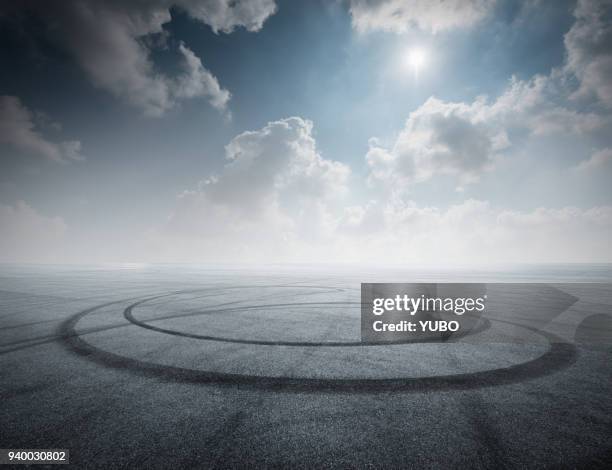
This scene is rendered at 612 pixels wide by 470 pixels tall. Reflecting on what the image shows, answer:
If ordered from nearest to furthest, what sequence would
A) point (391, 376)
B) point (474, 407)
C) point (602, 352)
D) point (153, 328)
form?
1. point (474, 407)
2. point (391, 376)
3. point (602, 352)
4. point (153, 328)

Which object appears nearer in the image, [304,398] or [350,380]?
[304,398]

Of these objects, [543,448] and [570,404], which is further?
[570,404]

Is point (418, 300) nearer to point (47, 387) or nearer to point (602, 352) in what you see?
point (602, 352)

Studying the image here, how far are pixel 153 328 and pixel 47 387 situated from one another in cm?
468

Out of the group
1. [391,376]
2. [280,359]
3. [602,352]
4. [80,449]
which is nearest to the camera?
[80,449]

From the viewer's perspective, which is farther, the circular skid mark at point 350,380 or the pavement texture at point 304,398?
the circular skid mark at point 350,380

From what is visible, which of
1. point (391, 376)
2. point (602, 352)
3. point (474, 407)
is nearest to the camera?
point (474, 407)

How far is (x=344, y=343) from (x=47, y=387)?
22.6ft

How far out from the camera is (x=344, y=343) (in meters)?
8.35

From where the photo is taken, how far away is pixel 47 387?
5.34 m

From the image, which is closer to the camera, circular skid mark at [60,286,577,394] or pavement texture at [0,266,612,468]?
pavement texture at [0,266,612,468]

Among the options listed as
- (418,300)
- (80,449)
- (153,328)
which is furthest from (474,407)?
(418,300)

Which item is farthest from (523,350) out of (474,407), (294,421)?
(294,421)

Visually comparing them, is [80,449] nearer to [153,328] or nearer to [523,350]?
[153,328]
